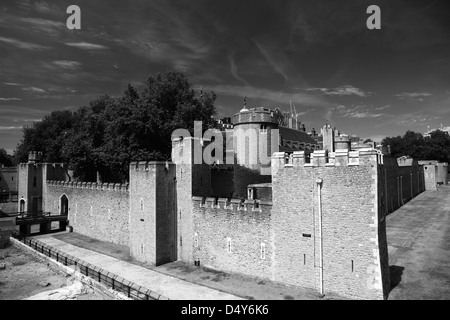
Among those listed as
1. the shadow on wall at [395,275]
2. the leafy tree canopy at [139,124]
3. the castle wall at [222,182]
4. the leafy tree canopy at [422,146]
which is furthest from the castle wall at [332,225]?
the leafy tree canopy at [422,146]

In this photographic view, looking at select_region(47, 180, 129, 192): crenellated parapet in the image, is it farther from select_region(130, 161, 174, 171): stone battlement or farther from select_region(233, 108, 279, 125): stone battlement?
select_region(233, 108, 279, 125): stone battlement

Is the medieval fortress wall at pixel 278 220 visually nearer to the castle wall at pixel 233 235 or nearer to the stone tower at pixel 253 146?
the castle wall at pixel 233 235

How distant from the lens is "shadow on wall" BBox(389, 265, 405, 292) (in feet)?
50.5

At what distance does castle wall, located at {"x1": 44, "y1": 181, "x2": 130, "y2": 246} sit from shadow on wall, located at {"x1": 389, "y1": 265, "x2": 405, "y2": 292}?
20675 millimetres

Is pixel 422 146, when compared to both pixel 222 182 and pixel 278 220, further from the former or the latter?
pixel 278 220

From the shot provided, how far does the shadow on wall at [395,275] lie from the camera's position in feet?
50.5

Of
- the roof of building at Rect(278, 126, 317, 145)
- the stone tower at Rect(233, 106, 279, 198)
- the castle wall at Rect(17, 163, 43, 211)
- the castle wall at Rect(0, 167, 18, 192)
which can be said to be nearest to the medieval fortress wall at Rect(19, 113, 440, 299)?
the stone tower at Rect(233, 106, 279, 198)

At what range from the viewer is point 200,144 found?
21.8 metres

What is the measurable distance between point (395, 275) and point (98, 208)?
2652cm

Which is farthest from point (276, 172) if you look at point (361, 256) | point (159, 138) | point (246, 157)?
point (159, 138)

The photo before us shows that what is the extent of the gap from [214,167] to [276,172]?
42.5 ft

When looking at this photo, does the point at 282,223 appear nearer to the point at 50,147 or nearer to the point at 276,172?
the point at 276,172

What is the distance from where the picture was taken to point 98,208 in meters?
29.7

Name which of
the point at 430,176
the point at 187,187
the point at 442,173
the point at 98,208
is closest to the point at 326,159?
the point at 187,187
